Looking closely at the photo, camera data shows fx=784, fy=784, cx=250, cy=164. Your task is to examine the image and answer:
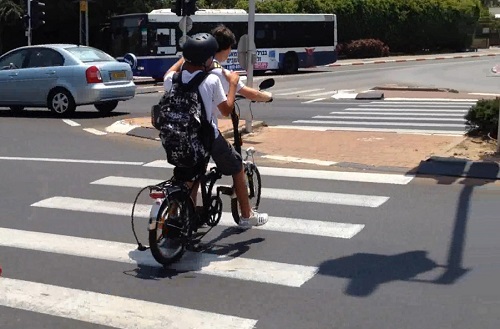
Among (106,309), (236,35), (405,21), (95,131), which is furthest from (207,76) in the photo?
(405,21)

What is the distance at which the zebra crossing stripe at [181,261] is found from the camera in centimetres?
599

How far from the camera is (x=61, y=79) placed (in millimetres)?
17375

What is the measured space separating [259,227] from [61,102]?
36.4ft

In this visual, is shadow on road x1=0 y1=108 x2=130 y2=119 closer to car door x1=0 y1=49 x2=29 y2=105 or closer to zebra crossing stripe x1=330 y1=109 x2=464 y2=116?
car door x1=0 y1=49 x2=29 y2=105

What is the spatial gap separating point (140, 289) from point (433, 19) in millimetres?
59406

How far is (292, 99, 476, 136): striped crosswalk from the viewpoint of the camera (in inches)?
591

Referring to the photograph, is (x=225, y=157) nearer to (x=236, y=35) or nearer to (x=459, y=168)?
(x=459, y=168)

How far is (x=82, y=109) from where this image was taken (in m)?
19.6

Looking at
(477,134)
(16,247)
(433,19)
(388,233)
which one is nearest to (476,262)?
(388,233)

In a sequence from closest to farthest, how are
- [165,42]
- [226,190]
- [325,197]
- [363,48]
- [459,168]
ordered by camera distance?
[226,190] → [325,197] → [459,168] → [165,42] → [363,48]

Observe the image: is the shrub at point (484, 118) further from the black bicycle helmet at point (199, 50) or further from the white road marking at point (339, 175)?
the black bicycle helmet at point (199, 50)

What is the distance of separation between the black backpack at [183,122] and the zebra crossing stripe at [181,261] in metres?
0.81

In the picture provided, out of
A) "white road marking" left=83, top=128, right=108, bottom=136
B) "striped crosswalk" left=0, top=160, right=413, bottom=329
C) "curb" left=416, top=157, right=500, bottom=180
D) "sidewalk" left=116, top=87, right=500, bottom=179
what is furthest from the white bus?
"striped crosswalk" left=0, top=160, right=413, bottom=329

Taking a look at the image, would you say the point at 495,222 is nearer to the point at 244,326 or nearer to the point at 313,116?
the point at 244,326
